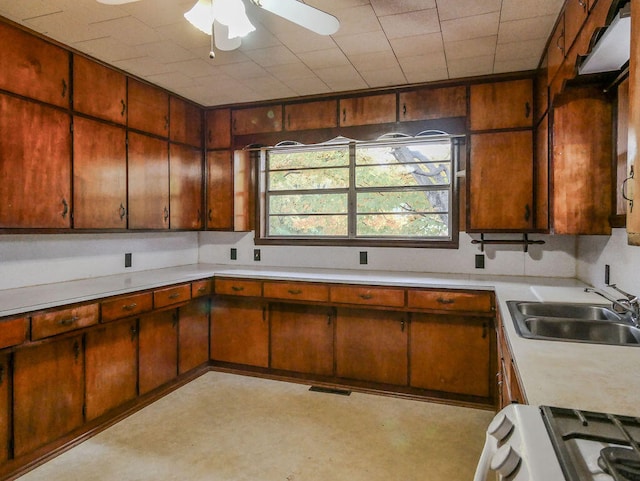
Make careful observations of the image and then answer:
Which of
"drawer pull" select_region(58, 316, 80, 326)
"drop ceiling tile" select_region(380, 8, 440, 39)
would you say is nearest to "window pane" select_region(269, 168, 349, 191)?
"drop ceiling tile" select_region(380, 8, 440, 39)

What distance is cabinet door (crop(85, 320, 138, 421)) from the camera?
2637 mm

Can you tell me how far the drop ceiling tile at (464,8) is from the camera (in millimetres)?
2180

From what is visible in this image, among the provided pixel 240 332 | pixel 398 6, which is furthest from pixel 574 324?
pixel 240 332

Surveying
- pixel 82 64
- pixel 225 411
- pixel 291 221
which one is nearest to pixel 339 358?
pixel 225 411

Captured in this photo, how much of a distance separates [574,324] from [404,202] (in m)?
2.02

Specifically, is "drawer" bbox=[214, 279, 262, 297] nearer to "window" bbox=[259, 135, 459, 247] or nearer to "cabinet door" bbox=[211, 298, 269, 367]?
"cabinet door" bbox=[211, 298, 269, 367]

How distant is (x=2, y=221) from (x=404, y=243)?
114 inches

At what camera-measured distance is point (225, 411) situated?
297 centimetres

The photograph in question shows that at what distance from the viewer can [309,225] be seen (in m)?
4.11

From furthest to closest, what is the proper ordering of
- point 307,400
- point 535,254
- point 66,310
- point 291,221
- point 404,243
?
point 291,221 → point 404,243 → point 535,254 → point 307,400 → point 66,310

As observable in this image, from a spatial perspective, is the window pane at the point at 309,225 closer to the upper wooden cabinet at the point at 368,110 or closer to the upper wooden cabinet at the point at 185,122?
the upper wooden cabinet at the point at 368,110

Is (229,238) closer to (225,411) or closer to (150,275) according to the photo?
(150,275)

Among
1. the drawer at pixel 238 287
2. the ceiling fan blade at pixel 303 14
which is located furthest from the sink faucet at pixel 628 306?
the drawer at pixel 238 287

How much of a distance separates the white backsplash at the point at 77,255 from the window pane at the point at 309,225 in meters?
1.01
